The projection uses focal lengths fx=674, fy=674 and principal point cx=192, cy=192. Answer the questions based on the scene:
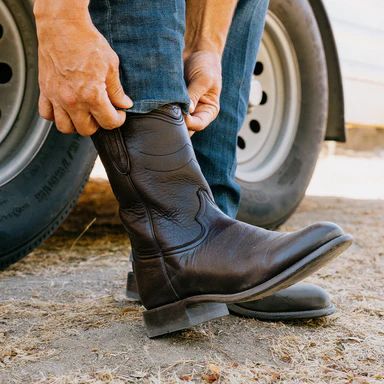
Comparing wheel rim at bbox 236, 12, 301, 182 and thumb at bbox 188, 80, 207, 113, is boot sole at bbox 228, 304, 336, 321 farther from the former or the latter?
wheel rim at bbox 236, 12, 301, 182

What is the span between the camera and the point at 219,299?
1200 mm

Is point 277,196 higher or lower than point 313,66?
lower

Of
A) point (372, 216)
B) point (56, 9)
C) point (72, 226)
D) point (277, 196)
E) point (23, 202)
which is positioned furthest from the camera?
point (372, 216)

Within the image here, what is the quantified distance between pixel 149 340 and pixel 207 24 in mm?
681

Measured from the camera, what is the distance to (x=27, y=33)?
1.81m

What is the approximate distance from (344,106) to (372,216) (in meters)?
0.75

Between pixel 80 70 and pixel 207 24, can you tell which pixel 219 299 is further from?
pixel 207 24

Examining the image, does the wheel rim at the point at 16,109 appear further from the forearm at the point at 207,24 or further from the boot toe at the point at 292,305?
the boot toe at the point at 292,305

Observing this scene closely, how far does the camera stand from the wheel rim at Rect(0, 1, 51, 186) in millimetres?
1807

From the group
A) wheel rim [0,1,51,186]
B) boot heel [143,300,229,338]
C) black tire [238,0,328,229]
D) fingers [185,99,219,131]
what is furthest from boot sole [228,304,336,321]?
black tire [238,0,328,229]

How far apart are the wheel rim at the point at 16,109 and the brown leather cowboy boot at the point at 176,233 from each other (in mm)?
609

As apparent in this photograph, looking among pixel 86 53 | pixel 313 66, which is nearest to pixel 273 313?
pixel 86 53

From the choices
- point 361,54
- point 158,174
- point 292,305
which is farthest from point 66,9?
point 361,54

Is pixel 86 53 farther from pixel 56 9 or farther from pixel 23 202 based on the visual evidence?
pixel 23 202
